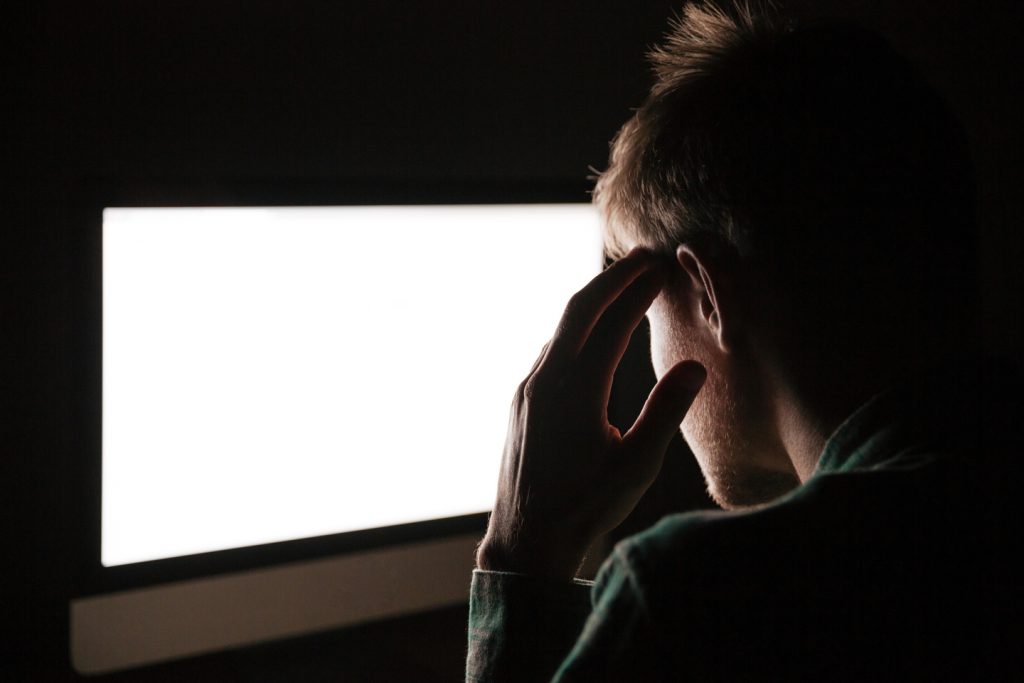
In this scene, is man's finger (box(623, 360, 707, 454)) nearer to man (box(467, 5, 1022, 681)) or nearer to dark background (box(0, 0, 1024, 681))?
man (box(467, 5, 1022, 681))

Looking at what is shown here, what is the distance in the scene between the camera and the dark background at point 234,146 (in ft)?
2.91

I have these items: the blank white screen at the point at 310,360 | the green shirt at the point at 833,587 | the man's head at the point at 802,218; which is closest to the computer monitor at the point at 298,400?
the blank white screen at the point at 310,360

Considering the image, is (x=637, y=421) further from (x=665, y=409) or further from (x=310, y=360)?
(x=310, y=360)

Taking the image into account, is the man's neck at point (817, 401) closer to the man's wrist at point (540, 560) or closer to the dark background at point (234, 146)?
the man's wrist at point (540, 560)

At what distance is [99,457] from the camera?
0.79 metres

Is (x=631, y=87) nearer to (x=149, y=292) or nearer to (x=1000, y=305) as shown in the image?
(x=1000, y=305)

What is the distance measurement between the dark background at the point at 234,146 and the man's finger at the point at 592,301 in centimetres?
25

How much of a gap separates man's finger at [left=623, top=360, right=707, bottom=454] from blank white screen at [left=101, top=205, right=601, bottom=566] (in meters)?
0.31

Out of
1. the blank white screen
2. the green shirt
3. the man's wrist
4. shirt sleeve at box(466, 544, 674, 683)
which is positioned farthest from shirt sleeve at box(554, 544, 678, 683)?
the blank white screen

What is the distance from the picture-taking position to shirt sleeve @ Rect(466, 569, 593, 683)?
24.7 inches

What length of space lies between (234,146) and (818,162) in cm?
71

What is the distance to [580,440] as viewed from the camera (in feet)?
2.36

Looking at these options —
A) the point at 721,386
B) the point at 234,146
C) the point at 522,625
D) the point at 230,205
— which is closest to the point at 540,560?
the point at 522,625

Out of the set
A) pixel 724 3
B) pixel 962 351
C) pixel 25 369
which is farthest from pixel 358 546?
pixel 724 3
